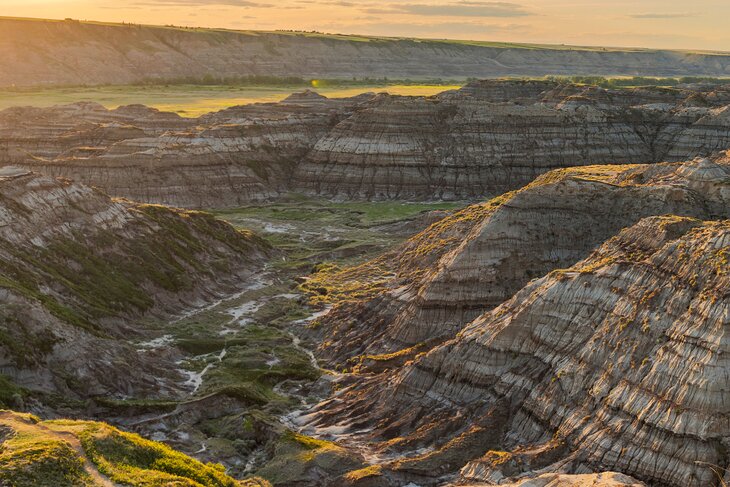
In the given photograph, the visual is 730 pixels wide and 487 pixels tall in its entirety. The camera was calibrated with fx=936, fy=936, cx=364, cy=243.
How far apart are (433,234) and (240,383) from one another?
27.4 metres

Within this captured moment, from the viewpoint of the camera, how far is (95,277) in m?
75.4

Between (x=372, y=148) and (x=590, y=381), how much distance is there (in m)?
103

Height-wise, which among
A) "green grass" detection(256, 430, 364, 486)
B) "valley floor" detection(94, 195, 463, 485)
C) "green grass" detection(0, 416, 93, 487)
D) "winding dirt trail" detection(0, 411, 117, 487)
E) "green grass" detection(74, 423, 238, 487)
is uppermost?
"green grass" detection(0, 416, 93, 487)

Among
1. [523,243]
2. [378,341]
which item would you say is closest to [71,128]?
[378,341]

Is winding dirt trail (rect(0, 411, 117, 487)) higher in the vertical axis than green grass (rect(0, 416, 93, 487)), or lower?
lower

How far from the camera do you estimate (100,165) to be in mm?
129500

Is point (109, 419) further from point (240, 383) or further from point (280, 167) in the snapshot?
point (280, 167)

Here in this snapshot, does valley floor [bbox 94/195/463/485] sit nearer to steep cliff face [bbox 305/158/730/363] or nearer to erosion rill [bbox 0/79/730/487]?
erosion rill [bbox 0/79/730/487]

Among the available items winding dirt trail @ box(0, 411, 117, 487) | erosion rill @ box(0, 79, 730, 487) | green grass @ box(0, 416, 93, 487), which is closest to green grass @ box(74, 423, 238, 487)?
erosion rill @ box(0, 79, 730, 487)

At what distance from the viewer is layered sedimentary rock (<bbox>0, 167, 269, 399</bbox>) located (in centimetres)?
5766

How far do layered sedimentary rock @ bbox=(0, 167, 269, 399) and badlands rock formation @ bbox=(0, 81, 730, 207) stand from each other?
119 ft

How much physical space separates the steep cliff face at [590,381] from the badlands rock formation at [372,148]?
8437cm

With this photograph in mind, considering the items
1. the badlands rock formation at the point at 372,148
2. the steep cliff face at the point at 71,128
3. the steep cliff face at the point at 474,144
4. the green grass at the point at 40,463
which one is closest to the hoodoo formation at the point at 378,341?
the green grass at the point at 40,463

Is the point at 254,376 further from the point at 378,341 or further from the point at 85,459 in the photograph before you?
the point at 85,459
